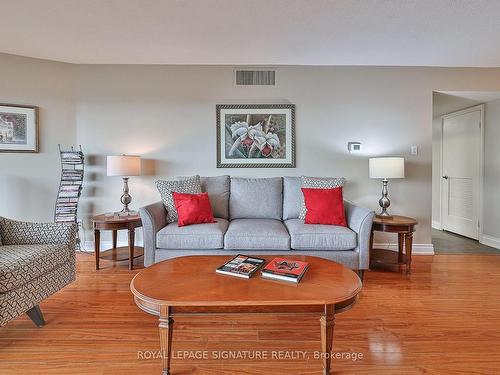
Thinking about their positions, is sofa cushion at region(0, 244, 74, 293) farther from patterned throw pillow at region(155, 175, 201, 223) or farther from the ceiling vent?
the ceiling vent

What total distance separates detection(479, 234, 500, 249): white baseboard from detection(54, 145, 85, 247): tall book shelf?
17.5ft

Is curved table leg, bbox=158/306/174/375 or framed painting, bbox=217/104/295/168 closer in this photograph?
curved table leg, bbox=158/306/174/375

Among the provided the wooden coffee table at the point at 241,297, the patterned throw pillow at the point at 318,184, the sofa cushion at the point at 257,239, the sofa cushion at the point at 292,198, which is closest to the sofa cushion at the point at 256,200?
the sofa cushion at the point at 292,198

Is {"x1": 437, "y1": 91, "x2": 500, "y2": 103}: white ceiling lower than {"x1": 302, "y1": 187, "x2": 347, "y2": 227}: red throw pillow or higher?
higher

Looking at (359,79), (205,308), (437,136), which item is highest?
(359,79)

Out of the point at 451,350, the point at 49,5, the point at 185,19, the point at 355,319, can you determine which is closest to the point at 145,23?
the point at 185,19

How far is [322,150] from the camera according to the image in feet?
11.4

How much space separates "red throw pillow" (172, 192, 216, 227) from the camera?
8.86 ft

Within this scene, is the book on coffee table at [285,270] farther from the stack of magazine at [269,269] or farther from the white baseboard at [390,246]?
the white baseboard at [390,246]

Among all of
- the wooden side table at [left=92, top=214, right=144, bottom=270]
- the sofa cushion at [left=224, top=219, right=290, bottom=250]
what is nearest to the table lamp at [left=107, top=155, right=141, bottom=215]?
the wooden side table at [left=92, top=214, right=144, bottom=270]

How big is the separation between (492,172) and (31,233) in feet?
17.0

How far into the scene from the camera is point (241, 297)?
4.36 ft

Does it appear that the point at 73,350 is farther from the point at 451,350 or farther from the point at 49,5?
the point at 49,5

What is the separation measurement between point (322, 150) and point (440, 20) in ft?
5.38
